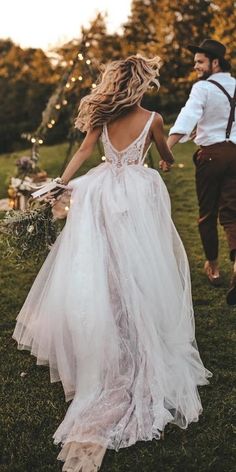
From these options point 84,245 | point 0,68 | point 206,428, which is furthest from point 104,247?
point 0,68

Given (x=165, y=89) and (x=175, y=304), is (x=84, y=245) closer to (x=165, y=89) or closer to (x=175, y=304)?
(x=175, y=304)

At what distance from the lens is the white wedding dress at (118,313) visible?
3697 millimetres

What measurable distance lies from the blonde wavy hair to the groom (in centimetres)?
160

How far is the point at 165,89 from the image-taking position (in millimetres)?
18781

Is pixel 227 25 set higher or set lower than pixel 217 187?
higher

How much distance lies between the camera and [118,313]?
399cm

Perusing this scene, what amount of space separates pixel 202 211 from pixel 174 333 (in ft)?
8.15

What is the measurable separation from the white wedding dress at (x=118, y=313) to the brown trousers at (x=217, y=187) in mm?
1824

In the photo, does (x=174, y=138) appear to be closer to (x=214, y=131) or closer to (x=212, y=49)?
(x=214, y=131)

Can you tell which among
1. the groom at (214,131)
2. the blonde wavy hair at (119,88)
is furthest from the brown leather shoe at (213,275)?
the blonde wavy hair at (119,88)

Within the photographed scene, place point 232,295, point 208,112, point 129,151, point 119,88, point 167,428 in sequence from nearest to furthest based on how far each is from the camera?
1. point 167,428
2. point 119,88
3. point 129,151
4. point 232,295
5. point 208,112

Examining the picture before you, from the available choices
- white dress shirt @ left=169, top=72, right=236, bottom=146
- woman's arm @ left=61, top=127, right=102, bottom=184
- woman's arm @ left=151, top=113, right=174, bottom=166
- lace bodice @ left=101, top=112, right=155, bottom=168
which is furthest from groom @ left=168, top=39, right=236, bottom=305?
woman's arm @ left=61, top=127, right=102, bottom=184

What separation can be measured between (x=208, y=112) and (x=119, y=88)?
201 cm

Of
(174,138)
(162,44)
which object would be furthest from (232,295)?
(162,44)
